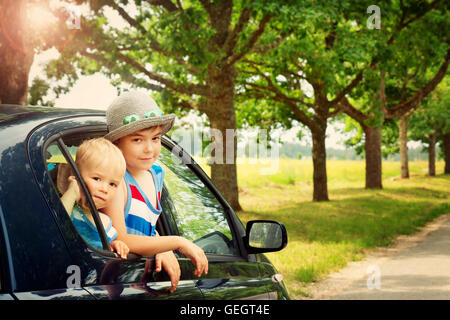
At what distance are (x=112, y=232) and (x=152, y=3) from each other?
1494 centimetres

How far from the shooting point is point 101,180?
2016 mm

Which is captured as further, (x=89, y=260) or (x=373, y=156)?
(x=373, y=156)

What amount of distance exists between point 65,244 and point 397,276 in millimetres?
7566

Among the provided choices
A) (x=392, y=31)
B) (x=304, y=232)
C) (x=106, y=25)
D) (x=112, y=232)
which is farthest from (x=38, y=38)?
(x=392, y=31)

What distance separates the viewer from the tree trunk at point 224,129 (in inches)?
643

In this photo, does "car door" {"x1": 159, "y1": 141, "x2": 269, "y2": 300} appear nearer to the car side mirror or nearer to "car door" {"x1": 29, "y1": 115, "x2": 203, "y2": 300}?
the car side mirror

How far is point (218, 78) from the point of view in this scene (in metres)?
16.2

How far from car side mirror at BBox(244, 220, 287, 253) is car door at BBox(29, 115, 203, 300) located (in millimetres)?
562

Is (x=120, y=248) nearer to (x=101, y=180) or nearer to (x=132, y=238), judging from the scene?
(x=132, y=238)

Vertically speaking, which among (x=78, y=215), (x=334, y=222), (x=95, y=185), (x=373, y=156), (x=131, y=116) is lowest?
(x=334, y=222)

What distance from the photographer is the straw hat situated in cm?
221

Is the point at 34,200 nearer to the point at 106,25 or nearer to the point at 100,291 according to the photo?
the point at 100,291

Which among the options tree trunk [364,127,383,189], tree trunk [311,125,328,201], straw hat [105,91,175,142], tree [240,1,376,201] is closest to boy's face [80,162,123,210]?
straw hat [105,91,175,142]

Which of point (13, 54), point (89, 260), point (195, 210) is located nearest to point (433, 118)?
point (13, 54)
